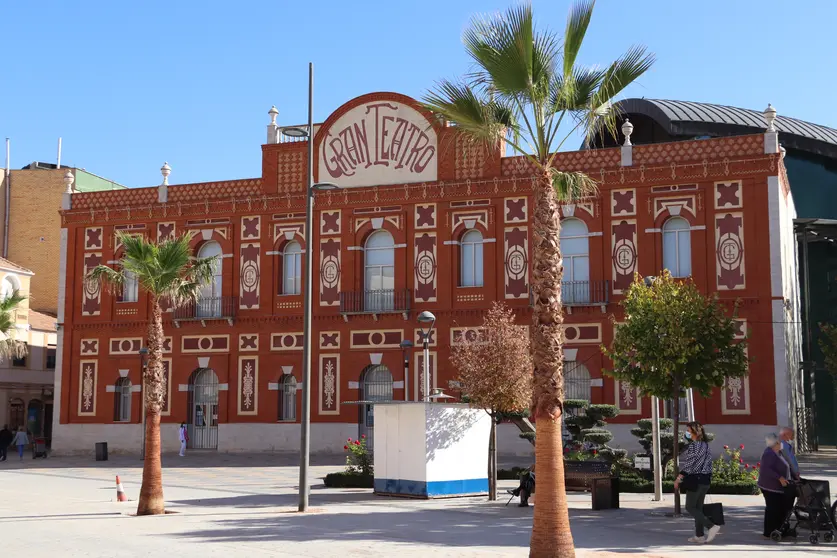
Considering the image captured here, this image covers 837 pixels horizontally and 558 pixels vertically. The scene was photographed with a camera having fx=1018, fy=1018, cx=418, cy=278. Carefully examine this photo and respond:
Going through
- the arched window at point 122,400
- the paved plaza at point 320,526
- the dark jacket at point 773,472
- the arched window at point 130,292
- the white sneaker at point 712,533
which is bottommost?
the paved plaza at point 320,526

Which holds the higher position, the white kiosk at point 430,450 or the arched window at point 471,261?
the arched window at point 471,261

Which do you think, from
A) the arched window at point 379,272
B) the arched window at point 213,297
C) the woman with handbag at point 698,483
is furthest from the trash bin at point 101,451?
the woman with handbag at point 698,483

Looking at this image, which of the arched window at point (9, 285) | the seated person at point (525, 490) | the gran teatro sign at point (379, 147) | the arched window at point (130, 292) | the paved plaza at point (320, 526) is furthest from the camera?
the arched window at point (9, 285)

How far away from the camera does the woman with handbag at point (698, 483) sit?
52.7 ft

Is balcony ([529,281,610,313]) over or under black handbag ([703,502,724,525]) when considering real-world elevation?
over

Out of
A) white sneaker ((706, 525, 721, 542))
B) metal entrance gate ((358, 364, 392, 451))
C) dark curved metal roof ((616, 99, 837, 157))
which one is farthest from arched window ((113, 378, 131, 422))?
white sneaker ((706, 525, 721, 542))

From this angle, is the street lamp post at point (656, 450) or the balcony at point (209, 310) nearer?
the street lamp post at point (656, 450)

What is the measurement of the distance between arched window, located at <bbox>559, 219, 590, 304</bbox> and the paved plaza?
11.8 m

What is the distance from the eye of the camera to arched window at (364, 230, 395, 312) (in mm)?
40672

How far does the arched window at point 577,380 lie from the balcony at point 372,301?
23.2ft

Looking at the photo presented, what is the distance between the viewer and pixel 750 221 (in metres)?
35.9

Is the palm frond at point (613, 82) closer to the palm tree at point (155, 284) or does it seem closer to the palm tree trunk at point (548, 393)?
the palm tree trunk at point (548, 393)

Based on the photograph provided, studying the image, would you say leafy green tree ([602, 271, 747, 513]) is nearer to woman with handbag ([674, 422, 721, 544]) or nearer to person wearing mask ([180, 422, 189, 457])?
woman with handbag ([674, 422, 721, 544])

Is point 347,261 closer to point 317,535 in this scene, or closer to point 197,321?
point 197,321
